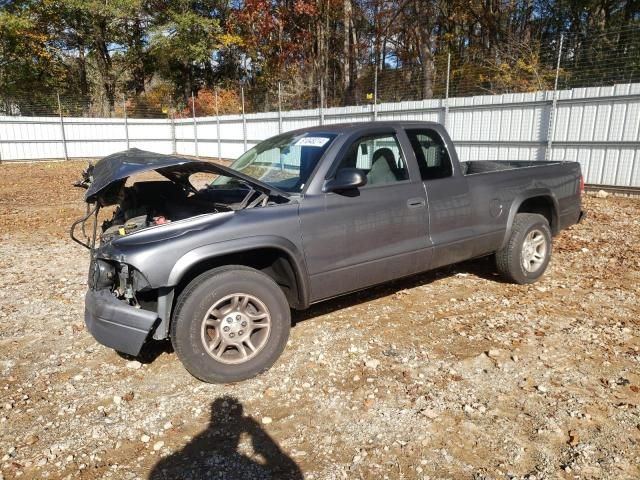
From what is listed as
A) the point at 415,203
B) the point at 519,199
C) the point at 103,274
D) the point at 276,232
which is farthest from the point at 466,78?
the point at 103,274

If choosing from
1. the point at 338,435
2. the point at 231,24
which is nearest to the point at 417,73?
the point at 338,435

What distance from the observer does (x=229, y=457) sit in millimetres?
2588

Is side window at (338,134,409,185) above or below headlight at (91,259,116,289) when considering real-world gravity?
above

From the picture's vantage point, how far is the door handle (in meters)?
4.02

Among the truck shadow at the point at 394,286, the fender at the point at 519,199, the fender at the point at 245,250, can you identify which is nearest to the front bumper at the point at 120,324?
the fender at the point at 245,250

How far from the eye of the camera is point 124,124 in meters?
24.0

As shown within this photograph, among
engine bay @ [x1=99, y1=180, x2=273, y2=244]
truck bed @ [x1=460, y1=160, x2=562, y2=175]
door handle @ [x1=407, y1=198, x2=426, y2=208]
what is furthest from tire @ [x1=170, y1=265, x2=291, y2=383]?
truck bed @ [x1=460, y1=160, x2=562, y2=175]

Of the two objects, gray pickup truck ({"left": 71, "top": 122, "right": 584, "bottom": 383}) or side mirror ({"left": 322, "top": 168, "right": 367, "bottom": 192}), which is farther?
side mirror ({"left": 322, "top": 168, "right": 367, "bottom": 192})

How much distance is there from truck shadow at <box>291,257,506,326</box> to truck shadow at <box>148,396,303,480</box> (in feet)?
4.91

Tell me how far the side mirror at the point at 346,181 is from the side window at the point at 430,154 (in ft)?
3.14

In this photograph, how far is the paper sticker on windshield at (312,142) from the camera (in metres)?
3.93

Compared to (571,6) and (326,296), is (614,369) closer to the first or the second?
(326,296)

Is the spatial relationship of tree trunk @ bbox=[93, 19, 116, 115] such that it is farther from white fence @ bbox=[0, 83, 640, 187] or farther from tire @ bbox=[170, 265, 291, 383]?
tire @ bbox=[170, 265, 291, 383]

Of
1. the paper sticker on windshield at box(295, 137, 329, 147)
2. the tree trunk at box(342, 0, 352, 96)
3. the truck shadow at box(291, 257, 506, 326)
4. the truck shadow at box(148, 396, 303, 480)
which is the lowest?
the truck shadow at box(148, 396, 303, 480)
